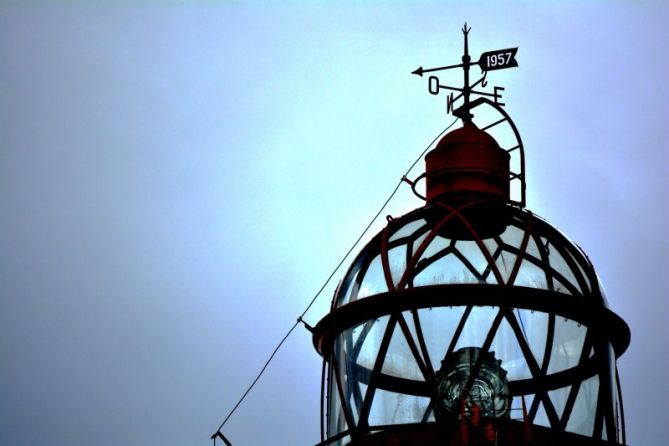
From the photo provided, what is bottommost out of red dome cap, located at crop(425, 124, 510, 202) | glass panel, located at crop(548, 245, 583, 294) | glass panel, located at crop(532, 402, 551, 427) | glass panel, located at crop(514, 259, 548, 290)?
glass panel, located at crop(532, 402, 551, 427)

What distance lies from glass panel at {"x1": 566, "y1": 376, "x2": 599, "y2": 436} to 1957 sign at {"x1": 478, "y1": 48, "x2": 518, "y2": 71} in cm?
401

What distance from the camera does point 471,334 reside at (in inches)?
705

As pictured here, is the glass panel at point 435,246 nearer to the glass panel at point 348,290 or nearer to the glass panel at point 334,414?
the glass panel at point 348,290

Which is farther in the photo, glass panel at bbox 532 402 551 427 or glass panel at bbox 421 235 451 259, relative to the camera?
glass panel at bbox 421 235 451 259

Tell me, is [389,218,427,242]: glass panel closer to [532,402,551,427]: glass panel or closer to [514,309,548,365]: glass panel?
[514,309,548,365]: glass panel

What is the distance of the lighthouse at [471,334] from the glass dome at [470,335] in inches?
0.6

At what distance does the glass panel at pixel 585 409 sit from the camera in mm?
18016

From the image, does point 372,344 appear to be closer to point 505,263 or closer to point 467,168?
point 505,263

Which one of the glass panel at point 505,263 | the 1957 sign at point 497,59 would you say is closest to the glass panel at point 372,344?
the glass panel at point 505,263

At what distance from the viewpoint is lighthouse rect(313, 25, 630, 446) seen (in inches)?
694

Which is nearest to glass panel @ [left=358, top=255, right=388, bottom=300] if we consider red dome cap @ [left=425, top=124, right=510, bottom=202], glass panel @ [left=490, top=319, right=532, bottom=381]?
red dome cap @ [left=425, top=124, right=510, bottom=202]

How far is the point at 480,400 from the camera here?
57.6 feet

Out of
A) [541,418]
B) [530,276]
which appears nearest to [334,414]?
[541,418]

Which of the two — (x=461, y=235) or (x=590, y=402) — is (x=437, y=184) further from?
(x=590, y=402)
